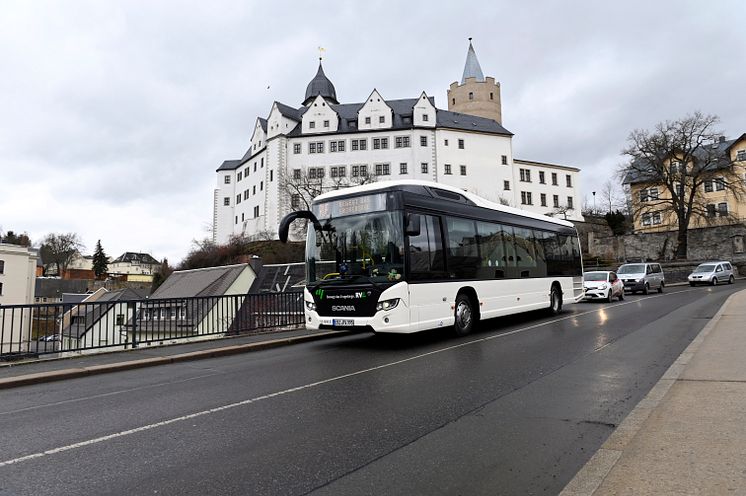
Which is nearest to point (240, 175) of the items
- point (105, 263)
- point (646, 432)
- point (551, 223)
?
point (105, 263)

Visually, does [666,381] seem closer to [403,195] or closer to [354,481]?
[354,481]

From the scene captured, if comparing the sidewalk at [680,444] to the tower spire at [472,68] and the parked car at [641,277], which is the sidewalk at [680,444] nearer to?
the parked car at [641,277]

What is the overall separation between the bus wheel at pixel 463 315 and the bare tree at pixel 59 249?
4355 inches

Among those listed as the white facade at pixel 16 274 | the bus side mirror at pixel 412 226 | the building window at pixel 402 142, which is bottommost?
the bus side mirror at pixel 412 226

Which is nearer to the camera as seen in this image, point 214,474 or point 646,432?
point 214,474

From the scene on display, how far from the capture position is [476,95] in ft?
279

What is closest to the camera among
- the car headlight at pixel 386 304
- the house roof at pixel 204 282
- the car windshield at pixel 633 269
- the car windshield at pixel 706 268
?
the car headlight at pixel 386 304

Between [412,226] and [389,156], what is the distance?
61763mm

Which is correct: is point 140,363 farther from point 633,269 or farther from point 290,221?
point 633,269

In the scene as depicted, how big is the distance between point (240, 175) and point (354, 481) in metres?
85.5

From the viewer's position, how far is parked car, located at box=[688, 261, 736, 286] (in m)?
34.4

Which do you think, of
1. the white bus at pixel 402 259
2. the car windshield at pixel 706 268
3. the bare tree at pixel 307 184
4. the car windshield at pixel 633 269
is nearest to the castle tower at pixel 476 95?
the bare tree at pixel 307 184

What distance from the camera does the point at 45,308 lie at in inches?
406

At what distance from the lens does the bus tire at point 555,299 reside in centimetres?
1595
